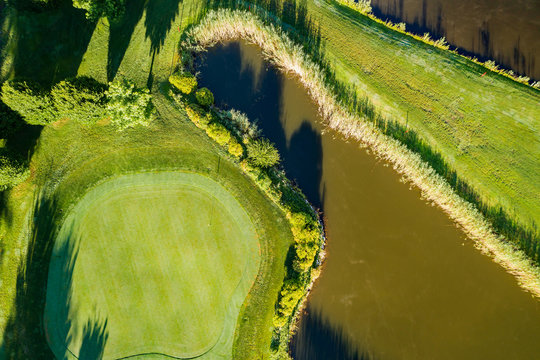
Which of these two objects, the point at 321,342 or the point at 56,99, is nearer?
the point at 56,99

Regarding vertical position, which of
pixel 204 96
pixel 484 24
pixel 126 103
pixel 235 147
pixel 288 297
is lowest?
pixel 288 297

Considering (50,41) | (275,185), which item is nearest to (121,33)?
(50,41)

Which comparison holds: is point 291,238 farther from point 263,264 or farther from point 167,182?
point 167,182

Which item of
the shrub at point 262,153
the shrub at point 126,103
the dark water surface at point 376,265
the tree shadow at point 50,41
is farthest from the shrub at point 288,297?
the tree shadow at point 50,41

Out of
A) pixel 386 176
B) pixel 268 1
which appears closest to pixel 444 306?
pixel 386 176

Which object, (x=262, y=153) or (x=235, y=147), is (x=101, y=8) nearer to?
(x=235, y=147)

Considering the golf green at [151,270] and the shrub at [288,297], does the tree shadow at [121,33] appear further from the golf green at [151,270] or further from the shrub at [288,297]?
the shrub at [288,297]

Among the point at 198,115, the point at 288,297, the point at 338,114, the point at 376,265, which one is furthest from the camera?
the point at 338,114
